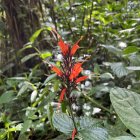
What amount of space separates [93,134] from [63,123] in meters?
0.10

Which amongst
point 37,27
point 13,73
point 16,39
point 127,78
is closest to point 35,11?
point 37,27

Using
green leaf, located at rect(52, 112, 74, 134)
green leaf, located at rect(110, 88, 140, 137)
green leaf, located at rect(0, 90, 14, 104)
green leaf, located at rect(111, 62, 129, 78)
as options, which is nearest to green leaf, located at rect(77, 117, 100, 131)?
green leaf, located at rect(52, 112, 74, 134)

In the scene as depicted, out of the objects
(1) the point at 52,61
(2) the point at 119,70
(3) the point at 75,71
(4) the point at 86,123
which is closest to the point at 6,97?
(1) the point at 52,61

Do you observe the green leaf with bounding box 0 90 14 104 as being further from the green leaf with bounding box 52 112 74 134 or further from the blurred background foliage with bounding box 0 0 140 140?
the green leaf with bounding box 52 112 74 134

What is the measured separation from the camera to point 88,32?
2.00m

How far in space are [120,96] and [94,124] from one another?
0.21 meters

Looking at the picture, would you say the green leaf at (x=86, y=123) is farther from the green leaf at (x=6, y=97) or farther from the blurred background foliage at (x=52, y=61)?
the green leaf at (x=6, y=97)

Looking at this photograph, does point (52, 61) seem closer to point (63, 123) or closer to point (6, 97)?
point (6, 97)

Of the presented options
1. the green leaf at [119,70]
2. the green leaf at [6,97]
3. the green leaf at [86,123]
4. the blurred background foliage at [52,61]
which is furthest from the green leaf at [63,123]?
the green leaf at [6,97]

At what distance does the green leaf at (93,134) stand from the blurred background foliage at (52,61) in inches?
7.1

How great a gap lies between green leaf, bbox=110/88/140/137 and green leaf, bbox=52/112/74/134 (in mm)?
193

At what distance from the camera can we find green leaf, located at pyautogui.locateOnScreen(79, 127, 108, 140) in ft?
2.78

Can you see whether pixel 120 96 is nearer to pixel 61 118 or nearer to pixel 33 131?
pixel 61 118

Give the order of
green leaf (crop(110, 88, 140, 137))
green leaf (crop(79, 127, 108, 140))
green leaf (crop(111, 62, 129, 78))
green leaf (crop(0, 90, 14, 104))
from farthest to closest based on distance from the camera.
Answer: green leaf (crop(0, 90, 14, 104))
green leaf (crop(111, 62, 129, 78))
green leaf (crop(79, 127, 108, 140))
green leaf (crop(110, 88, 140, 137))
